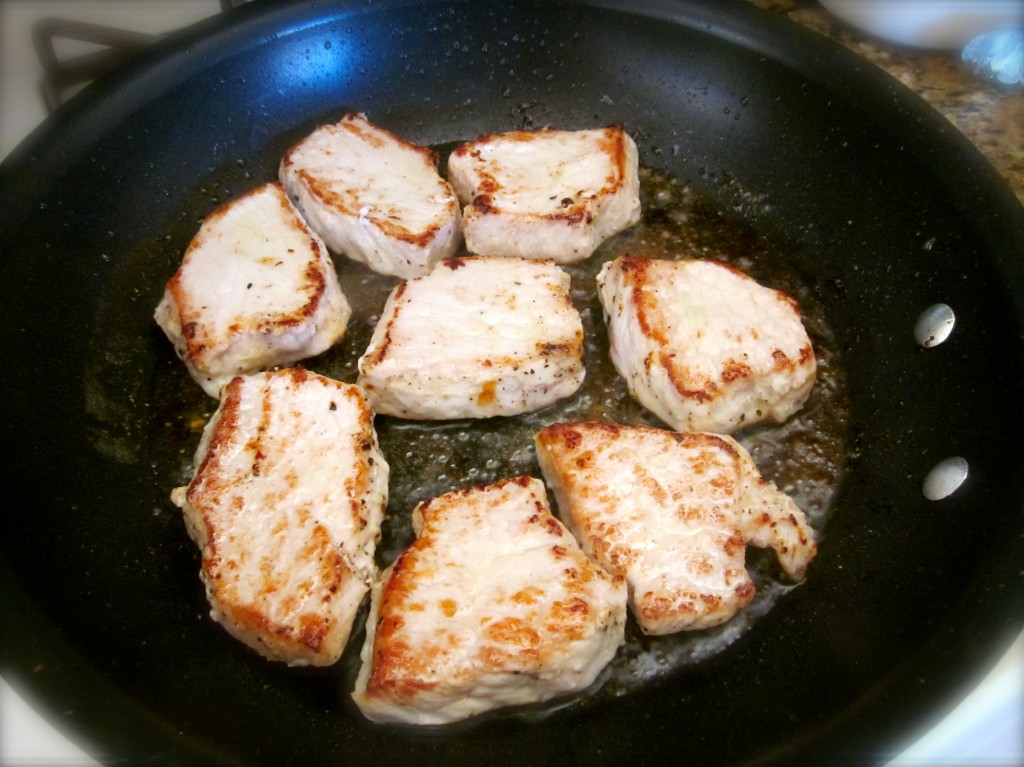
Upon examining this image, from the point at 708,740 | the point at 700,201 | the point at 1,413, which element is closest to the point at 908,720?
the point at 708,740

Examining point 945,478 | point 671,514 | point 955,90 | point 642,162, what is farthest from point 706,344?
point 955,90

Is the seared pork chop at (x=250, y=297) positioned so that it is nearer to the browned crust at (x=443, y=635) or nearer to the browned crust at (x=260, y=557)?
the browned crust at (x=260, y=557)

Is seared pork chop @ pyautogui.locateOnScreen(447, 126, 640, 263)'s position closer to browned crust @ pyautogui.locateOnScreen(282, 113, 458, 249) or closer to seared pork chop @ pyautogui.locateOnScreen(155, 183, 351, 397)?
browned crust @ pyautogui.locateOnScreen(282, 113, 458, 249)

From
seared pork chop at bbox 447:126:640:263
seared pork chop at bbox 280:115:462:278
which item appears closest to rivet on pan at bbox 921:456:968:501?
seared pork chop at bbox 447:126:640:263

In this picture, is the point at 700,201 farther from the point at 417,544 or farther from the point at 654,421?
the point at 417,544

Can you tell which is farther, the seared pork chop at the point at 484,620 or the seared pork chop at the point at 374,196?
the seared pork chop at the point at 374,196

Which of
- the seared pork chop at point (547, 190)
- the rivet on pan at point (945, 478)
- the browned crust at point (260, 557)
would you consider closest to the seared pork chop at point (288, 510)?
the browned crust at point (260, 557)

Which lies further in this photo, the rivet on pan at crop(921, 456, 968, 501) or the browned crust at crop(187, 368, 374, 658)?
the rivet on pan at crop(921, 456, 968, 501)
